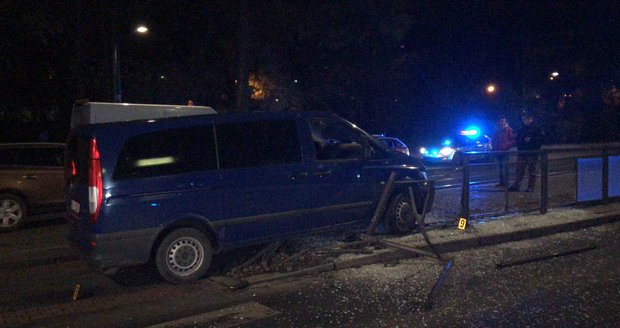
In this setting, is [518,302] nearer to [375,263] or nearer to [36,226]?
[375,263]

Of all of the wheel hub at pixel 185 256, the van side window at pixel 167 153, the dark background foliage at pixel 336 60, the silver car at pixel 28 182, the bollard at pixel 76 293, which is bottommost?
the bollard at pixel 76 293

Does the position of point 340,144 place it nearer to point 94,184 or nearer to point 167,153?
point 167,153

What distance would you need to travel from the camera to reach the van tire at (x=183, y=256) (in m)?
6.94

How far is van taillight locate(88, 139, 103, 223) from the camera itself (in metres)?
6.51

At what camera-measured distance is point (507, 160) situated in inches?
445

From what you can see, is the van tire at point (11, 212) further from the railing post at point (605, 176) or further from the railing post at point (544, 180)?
the railing post at point (605, 176)

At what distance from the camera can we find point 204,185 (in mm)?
7039

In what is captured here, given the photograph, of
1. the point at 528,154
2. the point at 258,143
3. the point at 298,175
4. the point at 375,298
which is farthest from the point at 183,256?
the point at 528,154

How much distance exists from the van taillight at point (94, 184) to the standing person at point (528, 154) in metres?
7.72

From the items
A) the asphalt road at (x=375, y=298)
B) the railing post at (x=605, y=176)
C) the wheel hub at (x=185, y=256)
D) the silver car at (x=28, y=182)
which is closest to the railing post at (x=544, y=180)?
the railing post at (x=605, y=176)

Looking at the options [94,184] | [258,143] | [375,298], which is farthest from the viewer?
[258,143]

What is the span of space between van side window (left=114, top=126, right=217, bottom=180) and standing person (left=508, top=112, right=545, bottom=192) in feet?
21.4

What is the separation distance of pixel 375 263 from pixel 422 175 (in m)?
1.90

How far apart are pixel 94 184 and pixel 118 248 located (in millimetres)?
744
